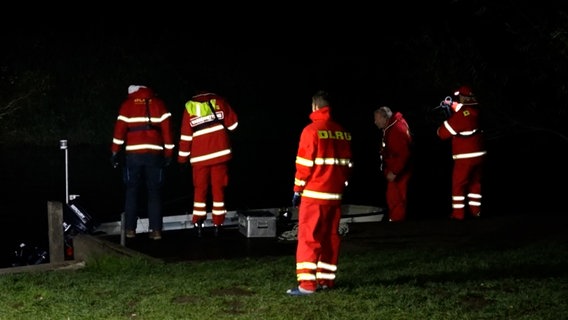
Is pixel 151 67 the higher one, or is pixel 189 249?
pixel 151 67

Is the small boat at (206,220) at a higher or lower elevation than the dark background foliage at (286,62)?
lower

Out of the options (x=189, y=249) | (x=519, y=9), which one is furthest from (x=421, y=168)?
(x=189, y=249)

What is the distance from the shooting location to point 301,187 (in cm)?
770

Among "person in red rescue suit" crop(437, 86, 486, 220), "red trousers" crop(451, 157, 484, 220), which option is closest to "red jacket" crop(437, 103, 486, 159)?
"person in red rescue suit" crop(437, 86, 486, 220)

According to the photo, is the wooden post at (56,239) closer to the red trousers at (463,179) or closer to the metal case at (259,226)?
the metal case at (259,226)

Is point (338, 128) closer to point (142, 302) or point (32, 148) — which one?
point (142, 302)

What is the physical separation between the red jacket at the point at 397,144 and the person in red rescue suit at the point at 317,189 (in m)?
5.06

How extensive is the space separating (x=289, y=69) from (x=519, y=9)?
43.8 meters

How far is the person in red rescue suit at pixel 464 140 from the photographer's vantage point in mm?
12508

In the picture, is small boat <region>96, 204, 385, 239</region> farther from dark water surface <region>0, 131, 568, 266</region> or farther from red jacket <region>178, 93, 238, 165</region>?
dark water surface <region>0, 131, 568, 266</region>

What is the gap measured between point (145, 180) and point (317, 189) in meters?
4.21

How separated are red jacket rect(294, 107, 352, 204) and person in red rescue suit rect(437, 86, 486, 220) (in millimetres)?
4928

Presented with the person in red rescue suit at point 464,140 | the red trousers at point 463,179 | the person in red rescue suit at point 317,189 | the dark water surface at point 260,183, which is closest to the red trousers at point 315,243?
the person in red rescue suit at point 317,189

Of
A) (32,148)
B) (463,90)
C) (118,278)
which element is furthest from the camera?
(32,148)
